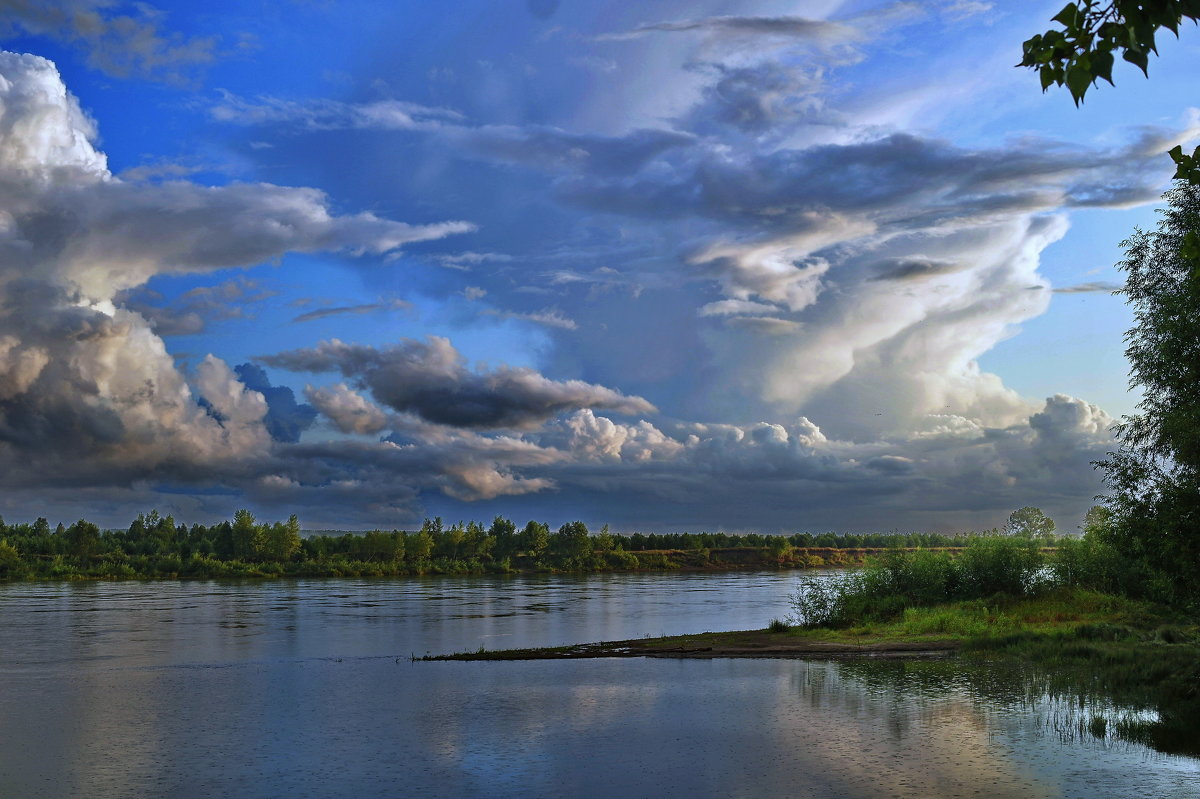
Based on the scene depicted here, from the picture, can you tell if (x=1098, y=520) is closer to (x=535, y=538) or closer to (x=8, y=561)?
(x=535, y=538)

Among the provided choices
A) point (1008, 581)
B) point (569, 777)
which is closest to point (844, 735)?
point (569, 777)

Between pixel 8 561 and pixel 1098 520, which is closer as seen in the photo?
pixel 1098 520

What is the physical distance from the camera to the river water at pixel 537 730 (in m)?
18.0

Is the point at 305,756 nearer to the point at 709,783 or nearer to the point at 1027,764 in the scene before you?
the point at 709,783

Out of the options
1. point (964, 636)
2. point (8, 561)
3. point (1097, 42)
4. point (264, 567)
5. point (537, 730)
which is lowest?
point (264, 567)

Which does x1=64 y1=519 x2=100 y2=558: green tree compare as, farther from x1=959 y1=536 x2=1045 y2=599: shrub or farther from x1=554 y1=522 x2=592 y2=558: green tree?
x1=959 y1=536 x2=1045 y2=599: shrub

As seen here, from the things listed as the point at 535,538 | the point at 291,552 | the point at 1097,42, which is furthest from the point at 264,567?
the point at 1097,42

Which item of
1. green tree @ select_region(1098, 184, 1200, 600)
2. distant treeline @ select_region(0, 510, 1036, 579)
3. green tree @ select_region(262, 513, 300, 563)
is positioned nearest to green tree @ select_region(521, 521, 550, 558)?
distant treeline @ select_region(0, 510, 1036, 579)

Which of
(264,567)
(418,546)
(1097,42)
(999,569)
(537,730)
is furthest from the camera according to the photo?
(418,546)

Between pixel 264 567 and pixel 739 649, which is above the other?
pixel 739 649

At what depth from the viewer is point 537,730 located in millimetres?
23078

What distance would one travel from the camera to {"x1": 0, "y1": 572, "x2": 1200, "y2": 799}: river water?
1805 centimetres

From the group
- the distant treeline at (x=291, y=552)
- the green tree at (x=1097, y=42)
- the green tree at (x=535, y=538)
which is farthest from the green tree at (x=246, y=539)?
the green tree at (x=1097, y=42)

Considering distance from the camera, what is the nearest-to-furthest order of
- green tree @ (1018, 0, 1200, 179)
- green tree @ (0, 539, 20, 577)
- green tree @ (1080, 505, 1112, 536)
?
green tree @ (1018, 0, 1200, 179)
green tree @ (1080, 505, 1112, 536)
green tree @ (0, 539, 20, 577)
